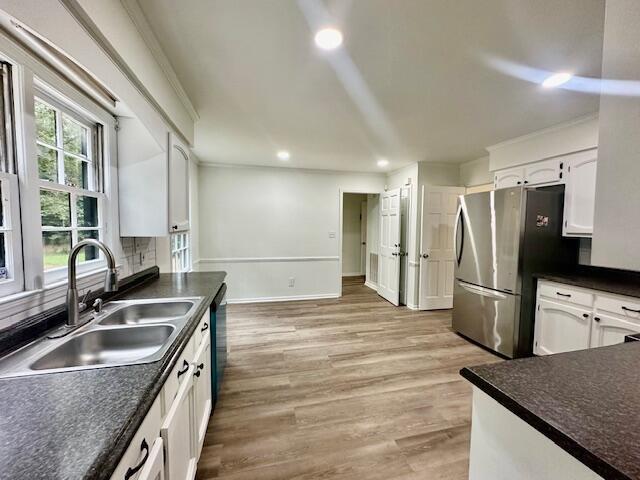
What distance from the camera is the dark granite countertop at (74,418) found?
1.80ft

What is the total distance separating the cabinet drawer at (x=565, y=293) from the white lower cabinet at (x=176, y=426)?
2951 mm

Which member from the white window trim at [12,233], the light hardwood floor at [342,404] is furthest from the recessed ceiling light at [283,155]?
the white window trim at [12,233]

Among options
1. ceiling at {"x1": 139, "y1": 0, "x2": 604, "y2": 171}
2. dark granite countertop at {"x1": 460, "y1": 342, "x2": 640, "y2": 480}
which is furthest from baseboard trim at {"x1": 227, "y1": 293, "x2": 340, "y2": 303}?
dark granite countertop at {"x1": 460, "y1": 342, "x2": 640, "y2": 480}

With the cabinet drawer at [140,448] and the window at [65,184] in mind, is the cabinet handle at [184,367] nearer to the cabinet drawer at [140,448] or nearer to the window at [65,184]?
the cabinet drawer at [140,448]

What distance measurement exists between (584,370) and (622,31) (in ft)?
3.45

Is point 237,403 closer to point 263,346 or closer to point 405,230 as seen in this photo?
point 263,346

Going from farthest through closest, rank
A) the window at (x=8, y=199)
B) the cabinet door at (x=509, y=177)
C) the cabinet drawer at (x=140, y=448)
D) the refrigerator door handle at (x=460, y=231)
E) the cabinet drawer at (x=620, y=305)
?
1. the refrigerator door handle at (x=460, y=231)
2. the cabinet door at (x=509, y=177)
3. the cabinet drawer at (x=620, y=305)
4. the window at (x=8, y=199)
5. the cabinet drawer at (x=140, y=448)

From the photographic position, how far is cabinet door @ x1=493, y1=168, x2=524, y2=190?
3088 millimetres

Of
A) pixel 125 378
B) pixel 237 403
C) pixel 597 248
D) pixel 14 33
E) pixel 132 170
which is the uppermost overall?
pixel 14 33

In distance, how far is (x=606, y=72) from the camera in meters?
0.83

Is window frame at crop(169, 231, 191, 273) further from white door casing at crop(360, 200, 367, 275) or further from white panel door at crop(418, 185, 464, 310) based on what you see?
white door casing at crop(360, 200, 367, 275)

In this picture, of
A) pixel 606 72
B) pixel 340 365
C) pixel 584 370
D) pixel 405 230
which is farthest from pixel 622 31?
pixel 405 230

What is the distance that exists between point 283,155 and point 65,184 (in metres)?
2.76

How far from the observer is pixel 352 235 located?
7.02 meters
